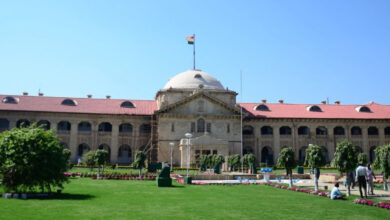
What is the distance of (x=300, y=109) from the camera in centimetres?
6375

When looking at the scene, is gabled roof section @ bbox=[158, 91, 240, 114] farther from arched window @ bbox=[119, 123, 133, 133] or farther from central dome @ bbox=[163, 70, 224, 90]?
arched window @ bbox=[119, 123, 133, 133]

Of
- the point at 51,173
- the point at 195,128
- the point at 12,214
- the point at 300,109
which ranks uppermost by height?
the point at 300,109

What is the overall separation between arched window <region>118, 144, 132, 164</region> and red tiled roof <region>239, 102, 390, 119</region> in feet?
69.9

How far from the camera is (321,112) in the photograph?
6294cm

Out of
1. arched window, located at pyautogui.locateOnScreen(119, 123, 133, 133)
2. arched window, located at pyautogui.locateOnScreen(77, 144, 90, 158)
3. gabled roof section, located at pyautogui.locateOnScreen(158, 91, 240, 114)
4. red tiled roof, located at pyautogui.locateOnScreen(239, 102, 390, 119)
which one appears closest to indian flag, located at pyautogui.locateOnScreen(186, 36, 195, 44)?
gabled roof section, located at pyautogui.locateOnScreen(158, 91, 240, 114)

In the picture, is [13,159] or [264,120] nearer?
[13,159]

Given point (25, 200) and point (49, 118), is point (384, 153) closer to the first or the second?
point (25, 200)

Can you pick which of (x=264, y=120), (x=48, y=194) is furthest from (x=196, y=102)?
(x=48, y=194)

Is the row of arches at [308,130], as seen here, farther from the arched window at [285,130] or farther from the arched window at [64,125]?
the arched window at [64,125]

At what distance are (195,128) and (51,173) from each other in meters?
37.7

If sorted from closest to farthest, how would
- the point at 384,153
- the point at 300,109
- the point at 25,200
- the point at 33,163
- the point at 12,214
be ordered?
the point at 12,214 < the point at 25,200 < the point at 33,163 < the point at 384,153 < the point at 300,109

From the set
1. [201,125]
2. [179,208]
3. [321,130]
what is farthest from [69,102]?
[179,208]

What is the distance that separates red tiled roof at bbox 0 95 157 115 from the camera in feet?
180

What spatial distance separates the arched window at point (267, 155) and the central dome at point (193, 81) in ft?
44.1
